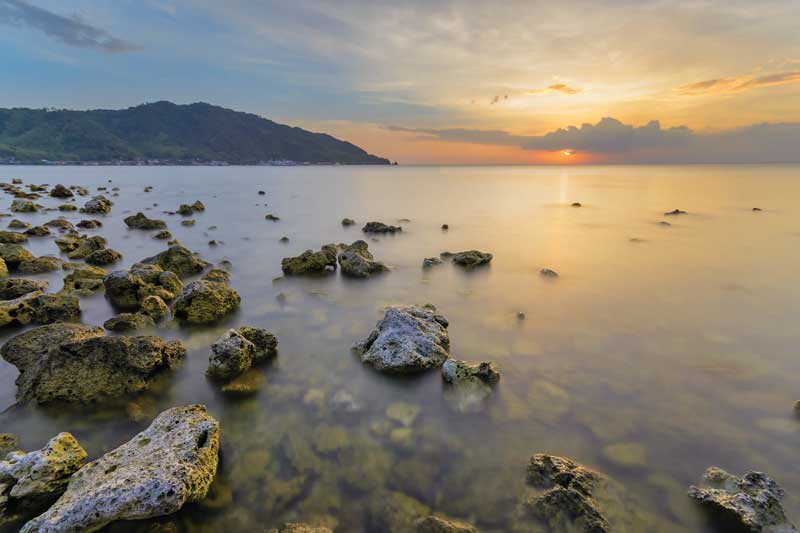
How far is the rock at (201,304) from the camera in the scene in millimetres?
9984

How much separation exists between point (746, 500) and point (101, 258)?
20478 mm

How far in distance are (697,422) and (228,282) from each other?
13.4 meters

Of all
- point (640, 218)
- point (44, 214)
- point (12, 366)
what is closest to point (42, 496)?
point (12, 366)

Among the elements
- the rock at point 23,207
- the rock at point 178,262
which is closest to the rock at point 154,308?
the rock at point 178,262

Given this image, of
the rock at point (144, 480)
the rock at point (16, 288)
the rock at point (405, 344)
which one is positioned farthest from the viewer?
the rock at point (16, 288)

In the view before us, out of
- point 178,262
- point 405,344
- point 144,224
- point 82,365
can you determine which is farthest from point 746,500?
point 144,224

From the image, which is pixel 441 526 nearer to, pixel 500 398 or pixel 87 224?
pixel 500 398

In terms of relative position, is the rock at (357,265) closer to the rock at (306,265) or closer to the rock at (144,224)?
the rock at (306,265)

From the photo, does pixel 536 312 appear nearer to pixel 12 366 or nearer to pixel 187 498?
pixel 187 498

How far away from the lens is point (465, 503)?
4.80m

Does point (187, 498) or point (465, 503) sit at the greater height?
point (187, 498)

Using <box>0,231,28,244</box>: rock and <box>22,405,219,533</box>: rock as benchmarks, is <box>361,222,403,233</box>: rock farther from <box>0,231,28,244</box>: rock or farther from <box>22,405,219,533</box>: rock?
<box>22,405,219,533</box>: rock

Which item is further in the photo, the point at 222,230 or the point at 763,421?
the point at 222,230

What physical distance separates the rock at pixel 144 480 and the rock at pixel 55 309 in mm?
6825
